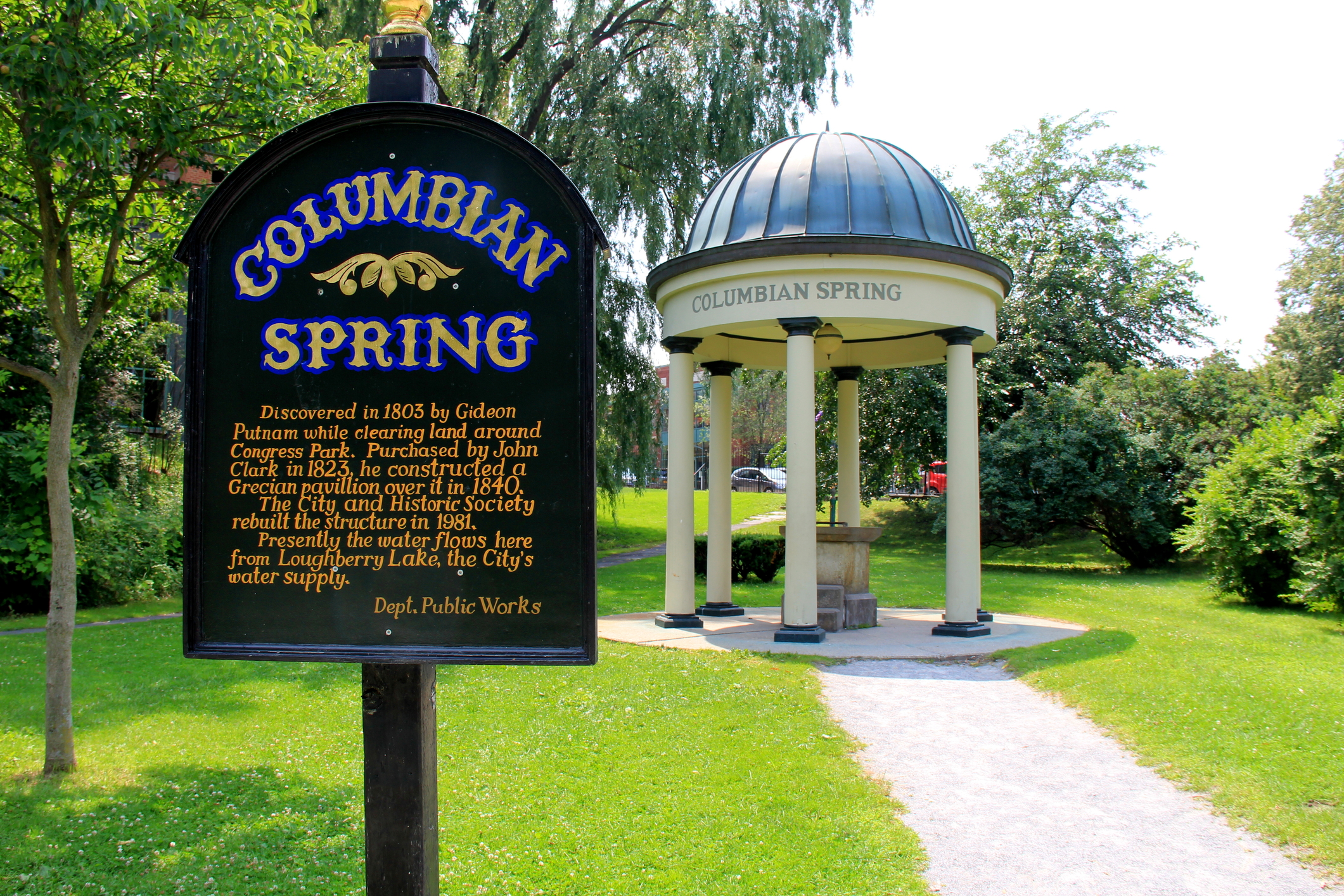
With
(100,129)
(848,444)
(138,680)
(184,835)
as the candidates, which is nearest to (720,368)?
(848,444)

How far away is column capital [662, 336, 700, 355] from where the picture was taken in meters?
13.7

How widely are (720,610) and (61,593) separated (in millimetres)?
10074

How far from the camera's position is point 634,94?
21469 millimetres

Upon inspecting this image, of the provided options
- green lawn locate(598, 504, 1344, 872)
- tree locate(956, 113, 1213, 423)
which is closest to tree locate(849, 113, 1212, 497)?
tree locate(956, 113, 1213, 423)

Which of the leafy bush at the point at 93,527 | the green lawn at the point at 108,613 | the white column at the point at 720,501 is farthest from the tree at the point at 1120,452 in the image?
the leafy bush at the point at 93,527

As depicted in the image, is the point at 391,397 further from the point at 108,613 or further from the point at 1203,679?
the point at 108,613

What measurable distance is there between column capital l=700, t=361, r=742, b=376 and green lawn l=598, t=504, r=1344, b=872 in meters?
4.25

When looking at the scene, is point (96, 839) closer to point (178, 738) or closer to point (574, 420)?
point (178, 738)

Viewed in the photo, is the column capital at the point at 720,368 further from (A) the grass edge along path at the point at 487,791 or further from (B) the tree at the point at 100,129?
(B) the tree at the point at 100,129

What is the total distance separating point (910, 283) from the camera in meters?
12.4

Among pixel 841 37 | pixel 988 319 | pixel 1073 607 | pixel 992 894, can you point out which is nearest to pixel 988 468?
pixel 1073 607

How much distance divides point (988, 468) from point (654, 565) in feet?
30.9

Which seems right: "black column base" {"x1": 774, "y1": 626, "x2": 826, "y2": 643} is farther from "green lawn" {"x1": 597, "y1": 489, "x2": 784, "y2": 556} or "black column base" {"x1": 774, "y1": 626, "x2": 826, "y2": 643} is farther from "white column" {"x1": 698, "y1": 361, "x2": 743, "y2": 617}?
"green lawn" {"x1": 597, "y1": 489, "x2": 784, "y2": 556}

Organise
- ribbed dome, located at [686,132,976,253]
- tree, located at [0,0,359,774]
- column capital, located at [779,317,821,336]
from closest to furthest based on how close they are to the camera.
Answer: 1. tree, located at [0,0,359,774]
2. column capital, located at [779,317,821,336]
3. ribbed dome, located at [686,132,976,253]
